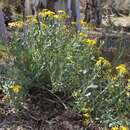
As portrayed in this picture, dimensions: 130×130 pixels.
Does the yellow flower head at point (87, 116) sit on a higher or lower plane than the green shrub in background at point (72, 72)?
lower

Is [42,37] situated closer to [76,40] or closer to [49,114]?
[76,40]

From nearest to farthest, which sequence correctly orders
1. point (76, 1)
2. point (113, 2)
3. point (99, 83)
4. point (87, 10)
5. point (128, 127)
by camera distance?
point (128, 127), point (99, 83), point (76, 1), point (87, 10), point (113, 2)

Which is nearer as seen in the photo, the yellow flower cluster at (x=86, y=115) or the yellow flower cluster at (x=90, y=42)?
the yellow flower cluster at (x=86, y=115)

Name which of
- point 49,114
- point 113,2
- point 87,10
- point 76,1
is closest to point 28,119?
point 49,114

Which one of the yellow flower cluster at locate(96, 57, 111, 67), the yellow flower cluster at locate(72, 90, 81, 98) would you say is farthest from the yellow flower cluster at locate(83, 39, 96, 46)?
the yellow flower cluster at locate(72, 90, 81, 98)

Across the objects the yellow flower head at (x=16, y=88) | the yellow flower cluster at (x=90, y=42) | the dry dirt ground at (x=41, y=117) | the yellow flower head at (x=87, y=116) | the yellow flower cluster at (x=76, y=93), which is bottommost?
the dry dirt ground at (x=41, y=117)

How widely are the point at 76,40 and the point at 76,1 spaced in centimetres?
525

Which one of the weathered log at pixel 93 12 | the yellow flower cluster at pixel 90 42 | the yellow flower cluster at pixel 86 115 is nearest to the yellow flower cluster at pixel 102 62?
the yellow flower cluster at pixel 90 42

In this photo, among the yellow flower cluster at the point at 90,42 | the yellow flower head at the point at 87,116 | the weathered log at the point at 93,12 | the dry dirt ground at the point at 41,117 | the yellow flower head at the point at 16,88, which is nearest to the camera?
the yellow flower head at the point at 16,88

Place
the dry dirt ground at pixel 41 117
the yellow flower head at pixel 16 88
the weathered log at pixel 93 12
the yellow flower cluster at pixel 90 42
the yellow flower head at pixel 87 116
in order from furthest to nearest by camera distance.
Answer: the weathered log at pixel 93 12 → the yellow flower cluster at pixel 90 42 → the dry dirt ground at pixel 41 117 → the yellow flower head at pixel 87 116 → the yellow flower head at pixel 16 88

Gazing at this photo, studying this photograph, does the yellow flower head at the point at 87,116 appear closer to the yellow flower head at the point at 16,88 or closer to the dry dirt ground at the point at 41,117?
the dry dirt ground at the point at 41,117

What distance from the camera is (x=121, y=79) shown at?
4449 mm

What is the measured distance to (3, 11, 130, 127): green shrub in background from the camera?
4414 mm

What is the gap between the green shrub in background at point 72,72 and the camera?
4.41m
